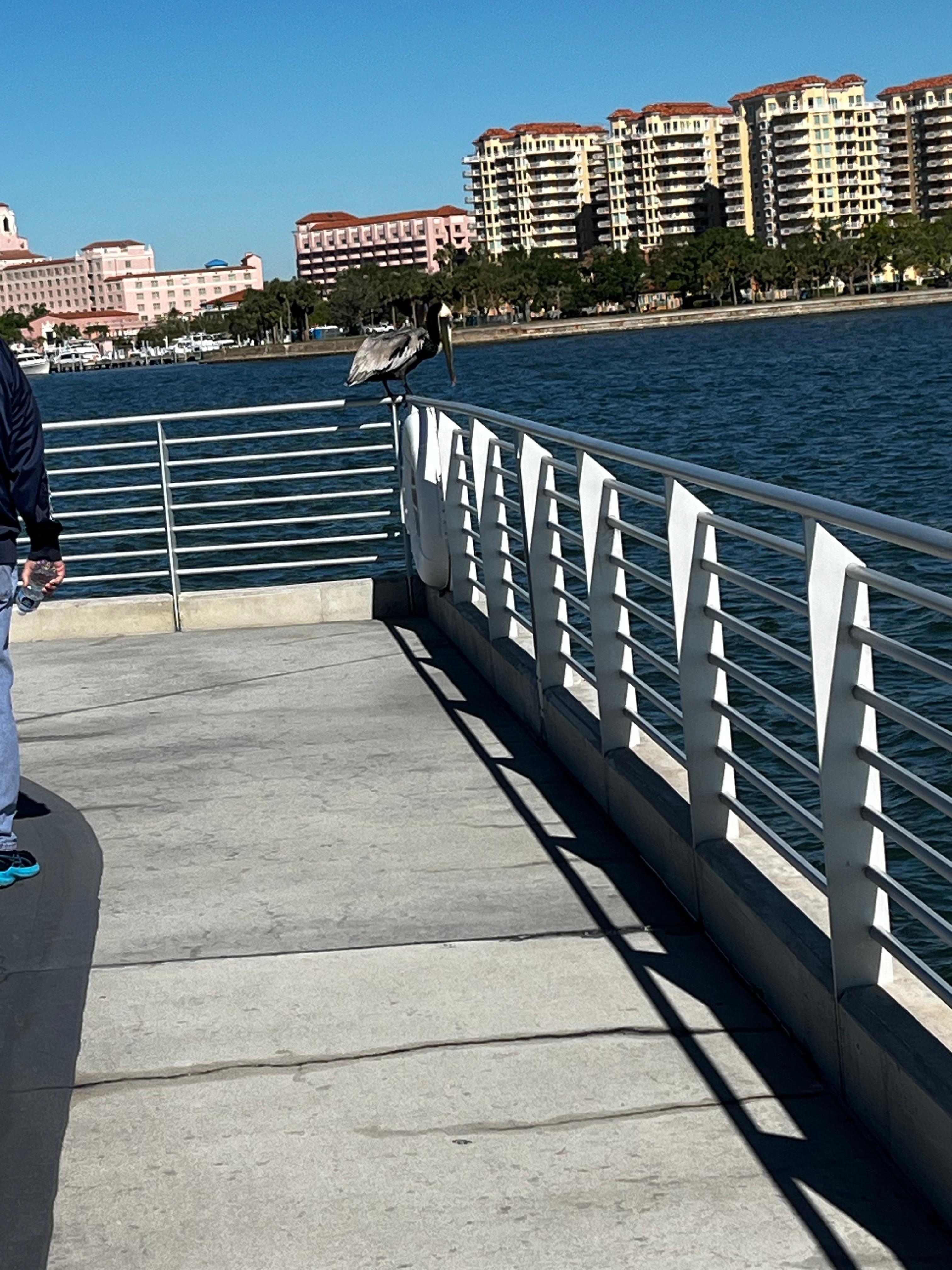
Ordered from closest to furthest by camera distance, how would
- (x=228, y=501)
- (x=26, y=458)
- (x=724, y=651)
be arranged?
(x=26, y=458) < (x=724, y=651) < (x=228, y=501)

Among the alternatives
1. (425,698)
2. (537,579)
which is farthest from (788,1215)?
(425,698)

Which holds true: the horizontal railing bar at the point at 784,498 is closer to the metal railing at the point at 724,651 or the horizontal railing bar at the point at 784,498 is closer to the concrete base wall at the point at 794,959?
the metal railing at the point at 724,651

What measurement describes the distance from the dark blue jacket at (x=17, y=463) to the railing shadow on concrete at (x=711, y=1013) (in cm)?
176

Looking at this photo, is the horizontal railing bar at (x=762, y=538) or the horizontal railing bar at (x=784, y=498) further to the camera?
the horizontal railing bar at (x=762, y=538)

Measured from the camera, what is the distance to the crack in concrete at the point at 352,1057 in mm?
3600

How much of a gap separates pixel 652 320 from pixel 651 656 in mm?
169276

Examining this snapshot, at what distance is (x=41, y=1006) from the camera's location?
4.03 meters

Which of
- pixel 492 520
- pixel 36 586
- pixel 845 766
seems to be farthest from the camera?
pixel 492 520

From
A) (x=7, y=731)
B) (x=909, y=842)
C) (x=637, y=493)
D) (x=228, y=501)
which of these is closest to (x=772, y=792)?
(x=909, y=842)

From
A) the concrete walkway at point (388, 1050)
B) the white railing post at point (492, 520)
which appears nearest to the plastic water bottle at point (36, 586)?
the concrete walkway at point (388, 1050)

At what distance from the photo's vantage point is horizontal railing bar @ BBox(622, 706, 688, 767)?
471cm

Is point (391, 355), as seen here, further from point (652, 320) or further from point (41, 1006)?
point (652, 320)

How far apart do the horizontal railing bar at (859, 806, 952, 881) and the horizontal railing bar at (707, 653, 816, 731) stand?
232 mm

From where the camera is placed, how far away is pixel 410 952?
4258 mm
